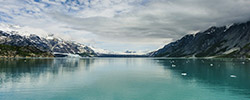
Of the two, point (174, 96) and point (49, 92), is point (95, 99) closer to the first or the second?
point (49, 92)

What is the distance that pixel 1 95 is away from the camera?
41250 millimetres

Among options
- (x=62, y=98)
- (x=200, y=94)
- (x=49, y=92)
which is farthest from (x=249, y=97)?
(x=49, y=92)

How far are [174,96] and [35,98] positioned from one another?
2913 cm

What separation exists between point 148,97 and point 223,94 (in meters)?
18.2

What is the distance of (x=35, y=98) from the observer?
39.7 metres

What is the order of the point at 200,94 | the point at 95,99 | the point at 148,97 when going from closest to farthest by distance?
the point at 95,99, the point at 148,97, the point at 200,94

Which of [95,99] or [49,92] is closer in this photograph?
[95,99]

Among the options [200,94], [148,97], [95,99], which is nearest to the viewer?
[95,99]

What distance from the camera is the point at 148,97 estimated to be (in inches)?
1651

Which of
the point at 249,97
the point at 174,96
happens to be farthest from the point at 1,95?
the point at 249,97

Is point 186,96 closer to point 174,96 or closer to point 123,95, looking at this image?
point 174,96

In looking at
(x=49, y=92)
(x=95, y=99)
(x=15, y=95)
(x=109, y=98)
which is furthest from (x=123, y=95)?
(x=15, y=95)

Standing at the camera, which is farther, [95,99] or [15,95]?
[15,95]

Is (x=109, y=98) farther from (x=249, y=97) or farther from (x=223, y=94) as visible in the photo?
(x=249, y=97)
